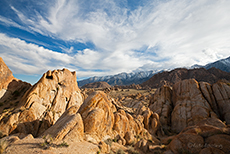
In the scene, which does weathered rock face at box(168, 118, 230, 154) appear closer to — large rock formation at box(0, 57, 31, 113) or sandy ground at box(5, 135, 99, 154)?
sandy ground at box(5, 135, 99, 154)

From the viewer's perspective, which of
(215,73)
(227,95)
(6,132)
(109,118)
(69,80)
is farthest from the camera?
(215,73)

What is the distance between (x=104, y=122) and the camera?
42.7ft

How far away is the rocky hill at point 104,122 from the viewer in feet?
28.5

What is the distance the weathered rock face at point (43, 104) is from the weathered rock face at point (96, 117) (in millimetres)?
3699

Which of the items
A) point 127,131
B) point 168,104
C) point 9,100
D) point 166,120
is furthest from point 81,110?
point 168,104

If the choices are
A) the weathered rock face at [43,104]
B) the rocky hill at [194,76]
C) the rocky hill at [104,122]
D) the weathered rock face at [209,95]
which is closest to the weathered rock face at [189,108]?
the rocky hill at [104,122]

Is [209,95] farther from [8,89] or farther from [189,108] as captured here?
[8,89]

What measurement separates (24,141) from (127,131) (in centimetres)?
1224

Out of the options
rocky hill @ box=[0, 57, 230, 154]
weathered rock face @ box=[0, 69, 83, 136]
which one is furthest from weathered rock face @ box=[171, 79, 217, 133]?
weathered rock face @ box=[0, 69, 83, 136]

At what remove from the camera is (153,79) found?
169500mm

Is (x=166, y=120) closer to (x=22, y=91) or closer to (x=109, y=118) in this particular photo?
(x=109, y=118)

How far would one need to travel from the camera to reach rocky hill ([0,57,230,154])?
8688 millimetres

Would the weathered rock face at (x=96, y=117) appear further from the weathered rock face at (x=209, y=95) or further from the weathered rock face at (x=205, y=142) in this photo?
the weathered rock face at (x=209, y=95)

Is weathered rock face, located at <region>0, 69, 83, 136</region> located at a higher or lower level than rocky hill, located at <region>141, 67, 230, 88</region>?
lower
